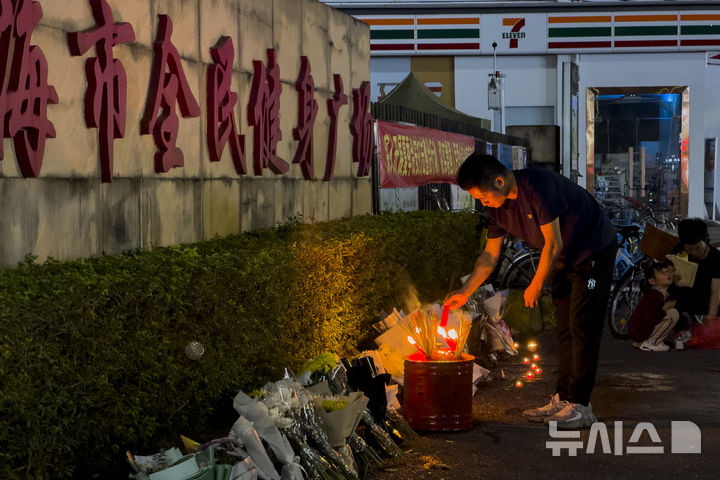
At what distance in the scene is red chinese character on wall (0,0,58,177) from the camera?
541 centimetres

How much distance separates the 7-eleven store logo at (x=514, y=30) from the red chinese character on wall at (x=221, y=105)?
21871mm

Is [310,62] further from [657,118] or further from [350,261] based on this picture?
[657,118]

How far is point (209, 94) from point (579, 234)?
293cm

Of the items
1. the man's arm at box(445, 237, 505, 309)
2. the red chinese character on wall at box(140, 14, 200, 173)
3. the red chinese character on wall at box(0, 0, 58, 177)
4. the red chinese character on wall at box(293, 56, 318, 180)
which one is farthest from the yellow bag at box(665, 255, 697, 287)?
the red chinese character on wall at box(0, 0, 58, 177)

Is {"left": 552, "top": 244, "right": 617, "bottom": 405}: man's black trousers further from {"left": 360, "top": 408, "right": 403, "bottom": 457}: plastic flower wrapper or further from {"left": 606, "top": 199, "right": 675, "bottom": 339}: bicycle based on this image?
{"left": 606, "top": 199, "right": 675, "bottom": 339}: bicycle

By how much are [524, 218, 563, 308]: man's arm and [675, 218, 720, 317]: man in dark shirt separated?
13.9ft

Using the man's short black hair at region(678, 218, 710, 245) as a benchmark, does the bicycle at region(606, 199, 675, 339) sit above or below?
below

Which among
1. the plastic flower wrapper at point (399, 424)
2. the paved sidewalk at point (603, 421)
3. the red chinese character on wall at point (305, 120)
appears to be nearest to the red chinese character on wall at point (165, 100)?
the plastic flower wrapper at point (399, 424)

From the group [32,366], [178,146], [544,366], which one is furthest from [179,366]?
[544,366]

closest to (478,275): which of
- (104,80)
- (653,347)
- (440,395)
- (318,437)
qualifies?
(440,395)

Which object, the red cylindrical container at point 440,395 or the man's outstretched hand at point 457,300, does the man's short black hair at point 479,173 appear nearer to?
the man's outstretched hand at point 457,300

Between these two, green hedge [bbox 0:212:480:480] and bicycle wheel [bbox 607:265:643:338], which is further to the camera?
bicycle wheel [bbox 607:265:643:338]

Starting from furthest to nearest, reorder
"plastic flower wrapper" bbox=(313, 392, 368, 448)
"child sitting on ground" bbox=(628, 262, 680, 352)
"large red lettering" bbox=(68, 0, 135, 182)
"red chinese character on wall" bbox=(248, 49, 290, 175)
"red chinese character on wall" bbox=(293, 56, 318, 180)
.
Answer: "child sitting on ground" bbox=(628, 262, 680, 352)
"red chinese character on wall" bbox=(293, 56, 318, 180)
"red chinese character on wall" bbox=(248, 49, 290, 175)
"large red lettering" bbox=(68, 0, 135, 182)
"plastic flower wrapper" bbox=(313, 392, 368, 448)

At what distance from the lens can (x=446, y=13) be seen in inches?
1145
